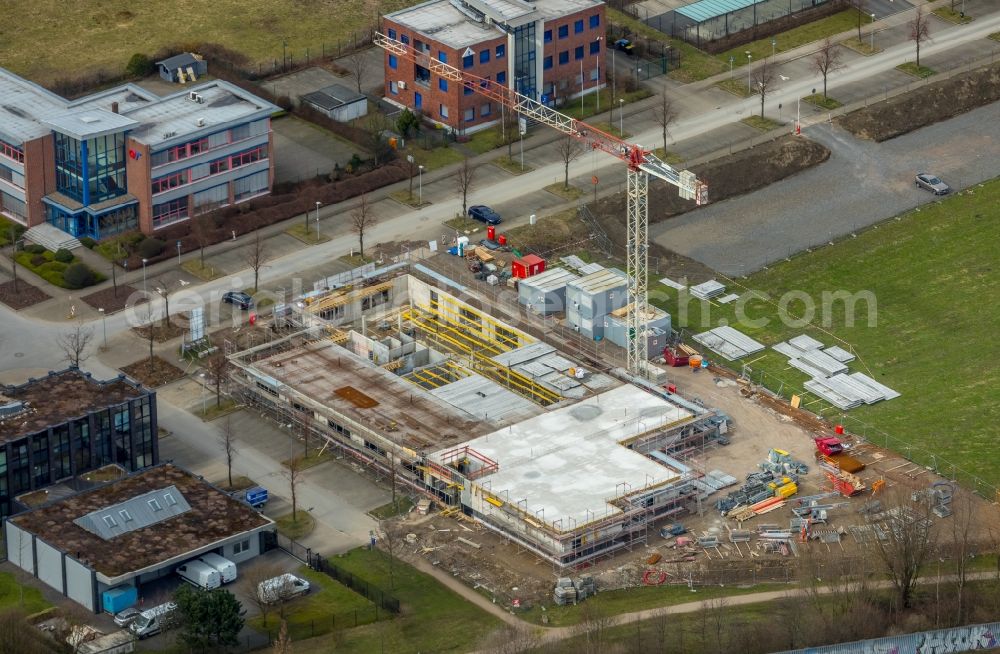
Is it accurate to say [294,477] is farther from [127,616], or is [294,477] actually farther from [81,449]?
[127,616]

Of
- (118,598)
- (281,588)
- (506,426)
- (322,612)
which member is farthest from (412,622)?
(506,426)

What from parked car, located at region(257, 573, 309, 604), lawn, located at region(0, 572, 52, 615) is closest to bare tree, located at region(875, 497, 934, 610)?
parked car, located at region(257, 573, 309, 604)

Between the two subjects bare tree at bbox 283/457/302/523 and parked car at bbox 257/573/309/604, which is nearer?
parked car at bbox 257/573/309/604

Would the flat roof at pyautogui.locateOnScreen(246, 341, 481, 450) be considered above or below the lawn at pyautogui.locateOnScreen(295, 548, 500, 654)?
above

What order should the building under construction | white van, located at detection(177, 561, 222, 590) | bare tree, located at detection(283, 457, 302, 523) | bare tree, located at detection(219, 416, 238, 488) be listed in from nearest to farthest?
white van, located at detection(177, 561, 222, 590), the building under construction, bare tree, located at detection(283, 457, 302, 523), bare tree, located at detection(219, 416, 238, 488)

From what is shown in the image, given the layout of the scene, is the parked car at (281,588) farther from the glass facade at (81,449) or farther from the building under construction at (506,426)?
the glass facade at (81,449)

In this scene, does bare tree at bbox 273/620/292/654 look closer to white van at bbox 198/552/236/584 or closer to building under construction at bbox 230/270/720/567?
white van at bbox 198/552/236/584

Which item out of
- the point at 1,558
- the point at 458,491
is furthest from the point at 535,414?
the point at 1,558
